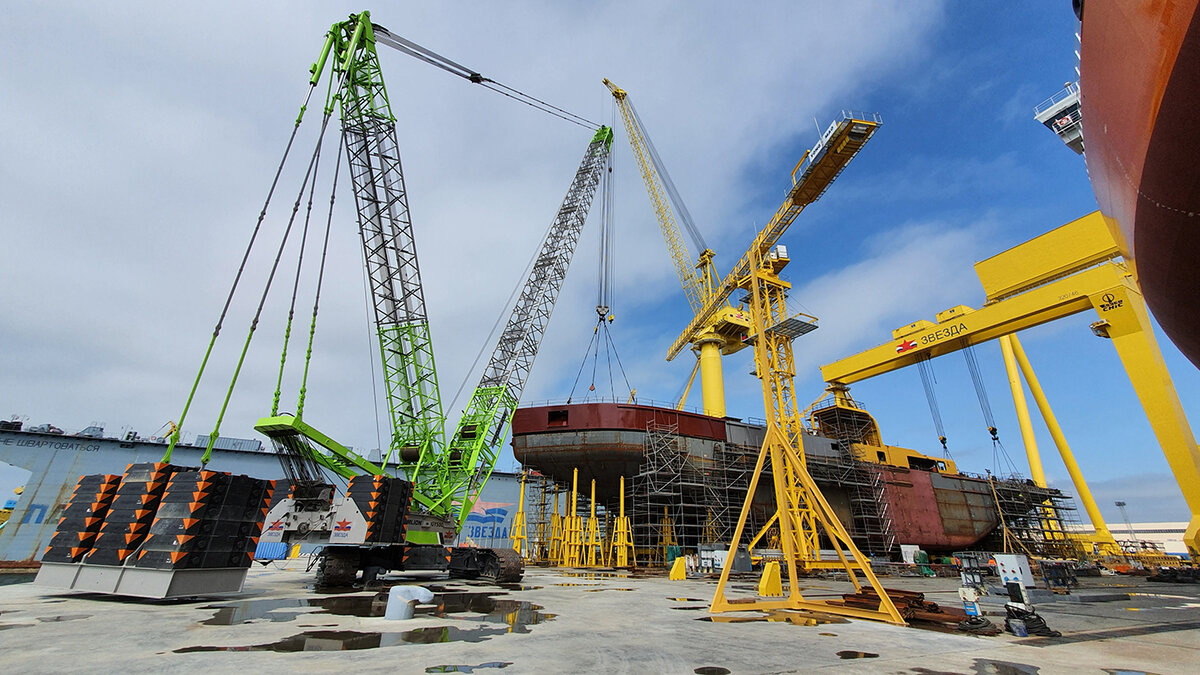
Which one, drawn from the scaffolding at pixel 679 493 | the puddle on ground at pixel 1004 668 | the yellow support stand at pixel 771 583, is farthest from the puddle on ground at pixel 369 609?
the scaffolding at pixel 679 493

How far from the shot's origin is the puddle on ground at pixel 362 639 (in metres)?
6.68

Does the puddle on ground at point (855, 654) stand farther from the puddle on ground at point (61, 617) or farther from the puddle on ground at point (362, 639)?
the puddle on ground at point (61, 617)

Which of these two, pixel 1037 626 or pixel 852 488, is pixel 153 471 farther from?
pixel 852 488

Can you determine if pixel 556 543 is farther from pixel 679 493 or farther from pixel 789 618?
pixel 789 618

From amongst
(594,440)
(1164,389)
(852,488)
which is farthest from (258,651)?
(852,488)

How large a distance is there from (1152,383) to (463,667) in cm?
3169

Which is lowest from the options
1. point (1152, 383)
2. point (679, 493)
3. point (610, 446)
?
point (679, 493)

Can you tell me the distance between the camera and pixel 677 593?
1568 cm

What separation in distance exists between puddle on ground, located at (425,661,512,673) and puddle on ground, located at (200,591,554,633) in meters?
2.65

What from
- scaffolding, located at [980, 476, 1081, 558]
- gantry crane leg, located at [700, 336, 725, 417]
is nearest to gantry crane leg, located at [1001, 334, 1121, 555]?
scaffolding, located at [980, 476, 1081, 558]

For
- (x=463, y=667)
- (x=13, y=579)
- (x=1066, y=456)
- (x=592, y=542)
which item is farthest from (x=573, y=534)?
(x=1066, y=456)

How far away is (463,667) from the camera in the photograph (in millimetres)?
5727

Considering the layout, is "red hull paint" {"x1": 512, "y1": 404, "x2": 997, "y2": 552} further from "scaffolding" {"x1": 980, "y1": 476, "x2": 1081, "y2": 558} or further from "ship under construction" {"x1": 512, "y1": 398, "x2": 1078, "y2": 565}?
"scaffolding" {"x1": 980, "y1": 476, "x2": 1081, "y2": 558}

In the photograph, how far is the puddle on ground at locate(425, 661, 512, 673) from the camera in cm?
555
